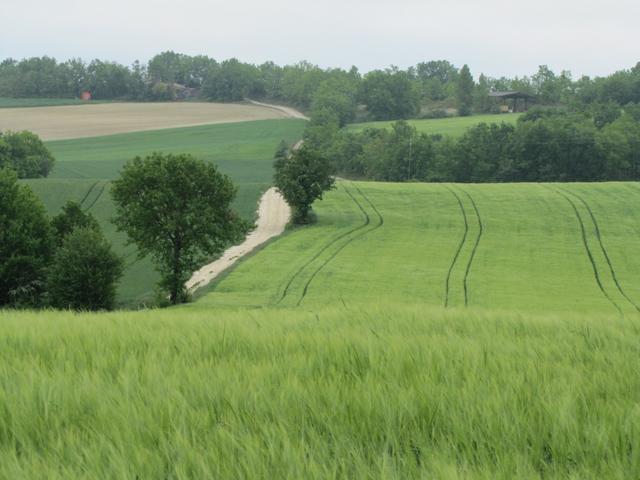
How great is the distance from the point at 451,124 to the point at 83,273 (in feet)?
367

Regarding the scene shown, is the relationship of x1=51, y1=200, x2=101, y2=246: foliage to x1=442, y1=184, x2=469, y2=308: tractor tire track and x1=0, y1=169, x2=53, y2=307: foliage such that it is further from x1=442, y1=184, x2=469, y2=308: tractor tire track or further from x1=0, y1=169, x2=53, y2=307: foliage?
x1=442, y1=184, x2=469, y2=308: tractor tire track

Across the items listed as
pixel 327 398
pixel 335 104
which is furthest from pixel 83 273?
pixel 335 104

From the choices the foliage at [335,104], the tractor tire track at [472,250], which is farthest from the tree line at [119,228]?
the foliage at [335,104]

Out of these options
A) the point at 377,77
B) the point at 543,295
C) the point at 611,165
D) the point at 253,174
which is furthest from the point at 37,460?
the point at 377,77

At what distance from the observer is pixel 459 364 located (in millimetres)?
4398

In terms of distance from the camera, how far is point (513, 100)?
545 ft

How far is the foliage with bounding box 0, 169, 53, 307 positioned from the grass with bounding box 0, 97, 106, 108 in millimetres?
122856

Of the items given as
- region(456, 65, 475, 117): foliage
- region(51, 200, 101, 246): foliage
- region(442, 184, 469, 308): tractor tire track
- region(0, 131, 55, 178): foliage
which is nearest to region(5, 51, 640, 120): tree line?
region(456, 65, 475, 117): foliage

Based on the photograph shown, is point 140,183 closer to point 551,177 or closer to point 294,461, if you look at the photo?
point 294,461

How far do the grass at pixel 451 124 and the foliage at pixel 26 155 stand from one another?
60510mm

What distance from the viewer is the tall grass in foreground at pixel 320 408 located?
2.80 metres

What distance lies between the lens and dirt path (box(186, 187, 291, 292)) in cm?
4878

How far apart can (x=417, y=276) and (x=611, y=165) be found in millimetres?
64344

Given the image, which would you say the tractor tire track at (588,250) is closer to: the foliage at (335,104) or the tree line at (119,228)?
the tree line at (119,228)
